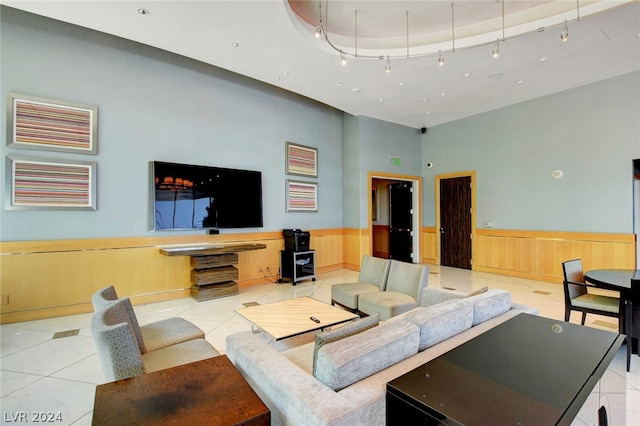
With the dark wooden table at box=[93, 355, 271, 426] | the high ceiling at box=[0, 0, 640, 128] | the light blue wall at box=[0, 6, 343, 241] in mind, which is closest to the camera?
the dark wooden table at box=[93, 355, 271, 426]

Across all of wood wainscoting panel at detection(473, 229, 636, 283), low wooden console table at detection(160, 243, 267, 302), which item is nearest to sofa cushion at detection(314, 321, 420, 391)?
low wooden console table at detection(160, 243, 267, 302)

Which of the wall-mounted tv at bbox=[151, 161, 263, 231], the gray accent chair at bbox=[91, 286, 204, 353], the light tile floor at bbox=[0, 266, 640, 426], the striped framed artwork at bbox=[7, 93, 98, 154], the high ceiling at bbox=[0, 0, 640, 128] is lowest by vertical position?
the light tile floor at bbox=[0, 266, 640, 426]

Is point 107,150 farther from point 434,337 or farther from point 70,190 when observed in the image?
point 434,337

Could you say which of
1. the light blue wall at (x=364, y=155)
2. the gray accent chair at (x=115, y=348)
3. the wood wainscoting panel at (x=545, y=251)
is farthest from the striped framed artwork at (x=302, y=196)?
the gray accent chair at (x=115, y=348)

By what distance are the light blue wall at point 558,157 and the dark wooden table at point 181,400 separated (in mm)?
6460

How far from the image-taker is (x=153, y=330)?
250 centimetres

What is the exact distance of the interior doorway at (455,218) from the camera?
699 cm

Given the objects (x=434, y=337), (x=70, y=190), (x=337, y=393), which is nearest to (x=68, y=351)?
(x=70, y=190)

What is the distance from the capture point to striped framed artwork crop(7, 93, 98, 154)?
11.9ft

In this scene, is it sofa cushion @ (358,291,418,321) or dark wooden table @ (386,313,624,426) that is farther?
sofa cushion @ (358,291,418,321)

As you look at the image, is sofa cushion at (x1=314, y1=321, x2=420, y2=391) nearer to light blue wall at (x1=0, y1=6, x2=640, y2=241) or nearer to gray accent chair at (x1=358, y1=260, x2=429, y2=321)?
gray accent chair at (x1=358, y1=260, x2=429, y2=321)

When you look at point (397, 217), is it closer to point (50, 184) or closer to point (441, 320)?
point (441, 320)

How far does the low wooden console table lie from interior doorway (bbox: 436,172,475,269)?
5.08 meters

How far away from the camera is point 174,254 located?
13.7ft
